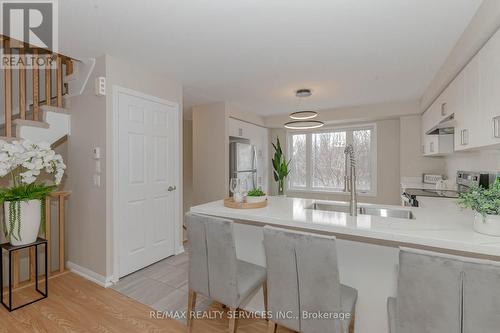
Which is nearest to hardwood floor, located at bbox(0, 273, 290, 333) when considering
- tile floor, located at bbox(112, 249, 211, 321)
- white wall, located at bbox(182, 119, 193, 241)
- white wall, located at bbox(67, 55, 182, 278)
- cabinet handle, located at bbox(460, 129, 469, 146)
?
tile floor, located at bbox(112, 249, 211, 321)

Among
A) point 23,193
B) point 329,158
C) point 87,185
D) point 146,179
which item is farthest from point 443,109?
point 23,193

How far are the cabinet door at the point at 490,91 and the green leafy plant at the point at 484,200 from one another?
61 cm

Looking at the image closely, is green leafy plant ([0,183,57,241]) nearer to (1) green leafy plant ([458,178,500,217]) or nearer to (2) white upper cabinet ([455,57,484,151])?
(1) green leafy plant ([458,178,500,217])

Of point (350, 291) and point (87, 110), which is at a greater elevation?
point (87, 110)

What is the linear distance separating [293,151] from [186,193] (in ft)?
8.50

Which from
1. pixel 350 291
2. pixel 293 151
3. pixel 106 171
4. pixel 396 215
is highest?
pixel 293 151

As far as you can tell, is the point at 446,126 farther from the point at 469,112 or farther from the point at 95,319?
the point at 95,319

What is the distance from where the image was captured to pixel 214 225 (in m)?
1.51

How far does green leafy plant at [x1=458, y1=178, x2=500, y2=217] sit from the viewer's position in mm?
1166

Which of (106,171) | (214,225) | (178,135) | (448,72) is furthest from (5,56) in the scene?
(448,72)

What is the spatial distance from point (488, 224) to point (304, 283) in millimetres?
927

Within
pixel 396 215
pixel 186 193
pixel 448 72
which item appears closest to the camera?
pixel 396 215

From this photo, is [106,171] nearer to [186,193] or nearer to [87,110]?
[87,110]

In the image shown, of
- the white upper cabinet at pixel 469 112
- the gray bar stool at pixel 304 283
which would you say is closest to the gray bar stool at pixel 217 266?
A: the gray bar stool at pixel 304 283
